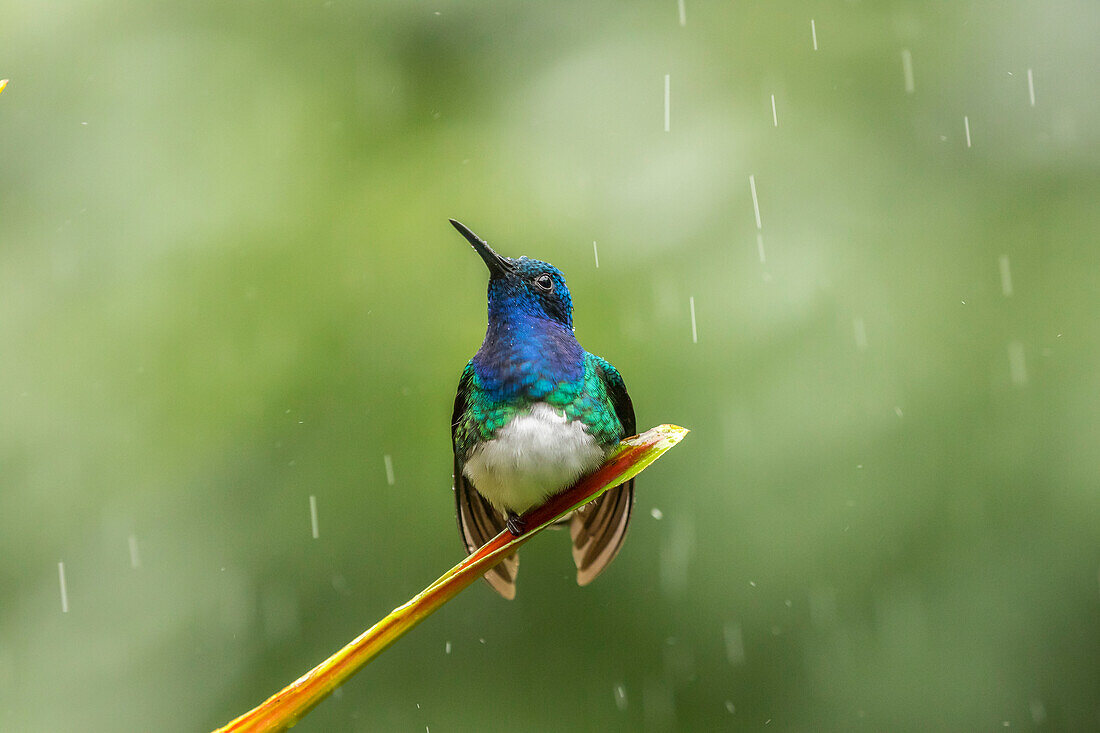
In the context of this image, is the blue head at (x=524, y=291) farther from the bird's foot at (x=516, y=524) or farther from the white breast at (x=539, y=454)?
the bird's foot at (x=516, y=524)

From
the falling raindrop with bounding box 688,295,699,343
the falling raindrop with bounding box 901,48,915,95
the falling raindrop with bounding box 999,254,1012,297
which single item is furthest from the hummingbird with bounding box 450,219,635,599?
the falling raindrop with bounding box 901,48,915,95

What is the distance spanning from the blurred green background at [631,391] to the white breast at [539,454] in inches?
101

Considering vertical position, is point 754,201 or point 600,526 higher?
point 754,201

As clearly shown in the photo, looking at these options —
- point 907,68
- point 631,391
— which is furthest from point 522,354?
point 907,68

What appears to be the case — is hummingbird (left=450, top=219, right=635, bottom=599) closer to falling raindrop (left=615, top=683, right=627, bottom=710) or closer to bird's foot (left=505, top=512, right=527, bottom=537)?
bird's foot (left=505, top=512, right=527, bottom=537)

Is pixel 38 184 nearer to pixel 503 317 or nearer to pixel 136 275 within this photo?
pixel 136 275

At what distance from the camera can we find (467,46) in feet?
18.9

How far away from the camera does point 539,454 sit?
5.55ft

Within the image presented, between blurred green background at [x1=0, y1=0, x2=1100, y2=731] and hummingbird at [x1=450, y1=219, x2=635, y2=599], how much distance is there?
97.2 inches

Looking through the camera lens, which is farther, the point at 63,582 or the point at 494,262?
the point at 63,582

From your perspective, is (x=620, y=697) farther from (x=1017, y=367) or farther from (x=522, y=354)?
(x=522, y=354)

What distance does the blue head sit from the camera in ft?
5.45

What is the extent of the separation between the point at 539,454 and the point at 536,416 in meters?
0.07

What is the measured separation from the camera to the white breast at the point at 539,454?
5.56ft
